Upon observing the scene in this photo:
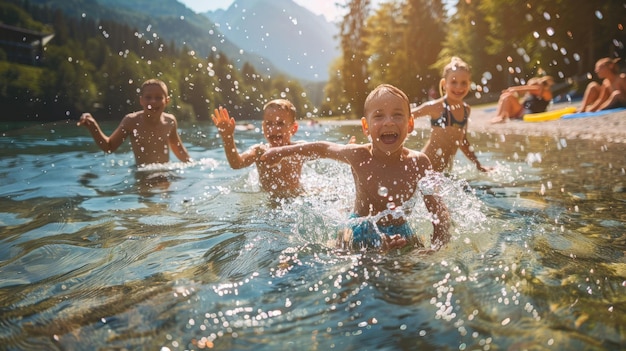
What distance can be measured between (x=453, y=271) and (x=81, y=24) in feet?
287

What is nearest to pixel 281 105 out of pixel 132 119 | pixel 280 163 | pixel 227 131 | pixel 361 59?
pixel 280 163

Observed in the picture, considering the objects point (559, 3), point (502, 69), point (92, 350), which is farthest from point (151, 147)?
point (502, 69)

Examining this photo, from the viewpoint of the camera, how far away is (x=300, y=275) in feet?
8.59

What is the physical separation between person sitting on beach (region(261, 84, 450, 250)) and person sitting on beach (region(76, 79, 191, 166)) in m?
3.95

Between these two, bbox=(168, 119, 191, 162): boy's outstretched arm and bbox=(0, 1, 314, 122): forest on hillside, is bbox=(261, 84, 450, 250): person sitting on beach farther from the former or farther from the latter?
bbox=(0, 1, 314, 122): forest on hillside

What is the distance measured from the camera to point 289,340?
1927mm

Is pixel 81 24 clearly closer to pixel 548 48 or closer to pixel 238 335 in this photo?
pixel 548 48

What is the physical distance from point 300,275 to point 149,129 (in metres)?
5.28

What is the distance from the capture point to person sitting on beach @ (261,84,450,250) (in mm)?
3354

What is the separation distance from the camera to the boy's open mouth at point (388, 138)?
3488 mm

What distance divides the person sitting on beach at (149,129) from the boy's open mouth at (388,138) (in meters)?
4.46

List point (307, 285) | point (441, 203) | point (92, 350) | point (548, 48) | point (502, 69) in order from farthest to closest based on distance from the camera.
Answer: point (502, 69), point (548, 48), point (441, 203), point (307, 285), point (92, 350)

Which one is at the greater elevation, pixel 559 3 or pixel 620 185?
pixel 559 3

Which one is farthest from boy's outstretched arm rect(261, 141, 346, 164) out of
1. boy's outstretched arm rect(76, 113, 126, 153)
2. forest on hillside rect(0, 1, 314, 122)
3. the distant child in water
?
forest on hillside rect(0, 1, 314, 122)
